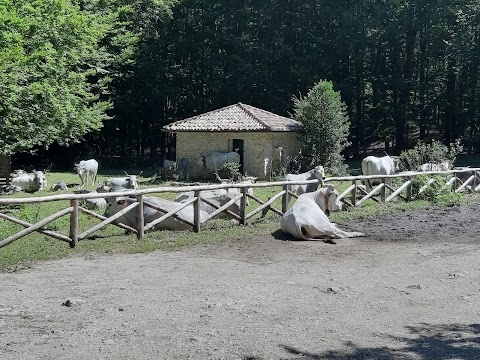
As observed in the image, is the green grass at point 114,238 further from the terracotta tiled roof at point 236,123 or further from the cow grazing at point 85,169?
the terracotta tiled roof at point 236,123

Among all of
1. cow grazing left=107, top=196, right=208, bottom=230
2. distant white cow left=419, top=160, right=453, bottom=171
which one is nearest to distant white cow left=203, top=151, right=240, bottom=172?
distant white cow left=419, top=160, right=453, bottom=171

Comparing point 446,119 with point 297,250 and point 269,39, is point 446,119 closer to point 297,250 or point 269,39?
point 269,39

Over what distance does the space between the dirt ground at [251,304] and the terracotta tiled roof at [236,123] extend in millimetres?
17342

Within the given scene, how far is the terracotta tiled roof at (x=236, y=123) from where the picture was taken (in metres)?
27.6

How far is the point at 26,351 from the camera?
4.98m

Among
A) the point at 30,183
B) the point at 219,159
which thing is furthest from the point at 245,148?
the point at 30,183

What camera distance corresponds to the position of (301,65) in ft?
143

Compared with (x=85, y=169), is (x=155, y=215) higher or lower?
lower

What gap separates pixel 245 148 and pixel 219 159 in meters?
1.56

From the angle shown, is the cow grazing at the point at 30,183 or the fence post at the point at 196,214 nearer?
the fence post at the point at 196,214

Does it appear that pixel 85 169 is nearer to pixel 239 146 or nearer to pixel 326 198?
pixel 239 146

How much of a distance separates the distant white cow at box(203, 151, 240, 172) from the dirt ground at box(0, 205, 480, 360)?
16.5m

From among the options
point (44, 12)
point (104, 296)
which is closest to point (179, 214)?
point (104, 296)

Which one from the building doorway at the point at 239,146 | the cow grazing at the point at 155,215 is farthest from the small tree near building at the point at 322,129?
the cow grazing at the point at 155,215
